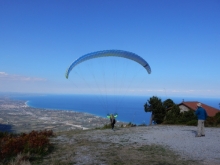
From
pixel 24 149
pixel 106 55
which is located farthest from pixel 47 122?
pixel 24 149

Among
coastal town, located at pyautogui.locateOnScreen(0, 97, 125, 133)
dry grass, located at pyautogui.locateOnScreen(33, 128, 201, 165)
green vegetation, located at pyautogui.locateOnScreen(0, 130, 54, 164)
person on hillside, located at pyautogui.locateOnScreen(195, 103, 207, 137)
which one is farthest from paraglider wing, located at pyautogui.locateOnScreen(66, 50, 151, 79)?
coastal town, located at pyautogui.locateOnScreen(0, 97, 125, 133)

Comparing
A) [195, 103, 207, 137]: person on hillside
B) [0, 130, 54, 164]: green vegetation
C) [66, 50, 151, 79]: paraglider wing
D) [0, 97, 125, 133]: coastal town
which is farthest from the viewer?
[0, 97, 125, 133]: coastal town

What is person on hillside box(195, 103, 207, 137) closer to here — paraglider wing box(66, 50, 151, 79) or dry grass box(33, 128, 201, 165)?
dry grass box(33, 128, 201, 165)

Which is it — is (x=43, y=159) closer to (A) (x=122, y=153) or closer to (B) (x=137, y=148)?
(A) (x=122, y=153)

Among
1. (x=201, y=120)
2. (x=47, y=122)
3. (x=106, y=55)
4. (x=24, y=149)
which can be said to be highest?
(x=106, y=55)

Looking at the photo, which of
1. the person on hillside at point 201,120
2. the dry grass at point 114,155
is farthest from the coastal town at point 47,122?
the dry grass at point 114,155

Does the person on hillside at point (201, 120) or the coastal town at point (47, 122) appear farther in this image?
the coastal town at point (47, 122)

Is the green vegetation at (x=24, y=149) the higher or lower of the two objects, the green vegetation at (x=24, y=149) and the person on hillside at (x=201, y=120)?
the lower

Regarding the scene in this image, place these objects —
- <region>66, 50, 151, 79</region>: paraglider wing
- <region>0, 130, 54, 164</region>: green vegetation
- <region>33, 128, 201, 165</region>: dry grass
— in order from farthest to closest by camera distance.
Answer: <region>66, 50, 151, 79</region>: paraglider wing
<region>0, 130, 54, 164</region>: green vegetation
<region>33, 128, 201, 165</region>: dry grass

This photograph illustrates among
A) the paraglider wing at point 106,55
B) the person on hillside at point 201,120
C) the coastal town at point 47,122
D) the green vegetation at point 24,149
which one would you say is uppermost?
the paraglider wing at point 106,55

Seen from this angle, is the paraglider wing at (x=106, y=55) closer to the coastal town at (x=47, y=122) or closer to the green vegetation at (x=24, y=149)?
the green vegetation at (x=24, y=149)

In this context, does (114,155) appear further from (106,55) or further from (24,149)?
(106,55)

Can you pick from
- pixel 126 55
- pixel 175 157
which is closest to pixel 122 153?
pixel 175 157
